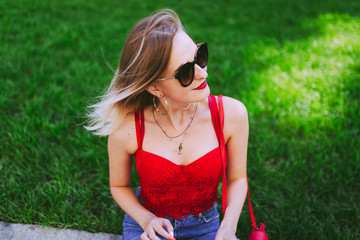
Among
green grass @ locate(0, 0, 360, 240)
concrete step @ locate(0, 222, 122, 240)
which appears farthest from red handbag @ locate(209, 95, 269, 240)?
concrete step @ locate(0, 222, 122, 240)

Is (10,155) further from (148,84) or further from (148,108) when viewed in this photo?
(148,84)

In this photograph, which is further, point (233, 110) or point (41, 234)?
point (41, 234)

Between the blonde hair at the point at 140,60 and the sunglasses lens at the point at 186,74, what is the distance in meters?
0.08

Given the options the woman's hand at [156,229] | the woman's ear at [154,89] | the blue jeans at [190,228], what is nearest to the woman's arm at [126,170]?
the woman's hand at [156,229]

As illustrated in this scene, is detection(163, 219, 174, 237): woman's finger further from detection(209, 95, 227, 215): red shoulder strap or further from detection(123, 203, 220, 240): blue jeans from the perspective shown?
detection(209, 95, 227, 215): red shoulder strap

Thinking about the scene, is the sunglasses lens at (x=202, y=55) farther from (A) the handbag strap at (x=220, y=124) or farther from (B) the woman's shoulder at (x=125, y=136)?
(B) the woman's shoulder at (x=125, y=136)

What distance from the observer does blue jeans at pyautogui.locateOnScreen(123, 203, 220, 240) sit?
1805mm

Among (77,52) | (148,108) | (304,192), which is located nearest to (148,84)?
(148,108)

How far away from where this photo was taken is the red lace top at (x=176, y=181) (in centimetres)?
168

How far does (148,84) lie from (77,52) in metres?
2.98

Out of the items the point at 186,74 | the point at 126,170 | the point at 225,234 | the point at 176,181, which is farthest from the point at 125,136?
the point at 225,234

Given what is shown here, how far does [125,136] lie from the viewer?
5.65ft

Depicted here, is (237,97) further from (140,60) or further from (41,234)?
(41,234)

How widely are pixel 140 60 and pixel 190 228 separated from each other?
3.19ft
